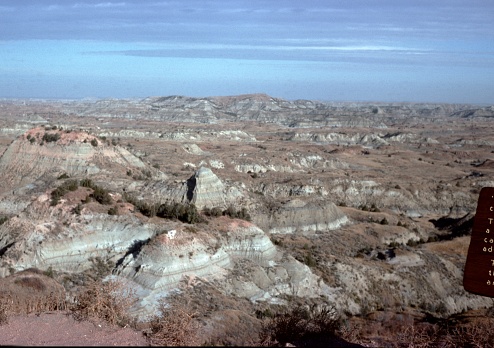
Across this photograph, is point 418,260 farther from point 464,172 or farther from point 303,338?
point 464,172

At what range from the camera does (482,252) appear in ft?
22.9

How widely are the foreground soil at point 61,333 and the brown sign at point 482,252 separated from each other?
19.6 ft

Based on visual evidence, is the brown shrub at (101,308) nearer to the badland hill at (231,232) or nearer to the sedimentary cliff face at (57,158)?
the badland hill at (231,232)

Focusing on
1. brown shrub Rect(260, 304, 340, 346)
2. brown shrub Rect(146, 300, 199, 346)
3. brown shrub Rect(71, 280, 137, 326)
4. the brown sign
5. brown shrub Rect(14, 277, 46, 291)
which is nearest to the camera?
the brown sign

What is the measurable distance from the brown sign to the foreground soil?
19.6 ft

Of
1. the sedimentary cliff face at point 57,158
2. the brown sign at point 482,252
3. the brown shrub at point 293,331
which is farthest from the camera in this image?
the sedimentary cliff face at point 57,158

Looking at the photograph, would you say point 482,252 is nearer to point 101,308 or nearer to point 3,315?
point 101,308

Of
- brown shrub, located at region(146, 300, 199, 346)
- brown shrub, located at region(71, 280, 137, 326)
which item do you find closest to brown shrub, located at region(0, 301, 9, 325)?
brown shrub, located at region(71, 280, 137, 326)

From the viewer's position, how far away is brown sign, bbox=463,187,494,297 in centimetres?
691

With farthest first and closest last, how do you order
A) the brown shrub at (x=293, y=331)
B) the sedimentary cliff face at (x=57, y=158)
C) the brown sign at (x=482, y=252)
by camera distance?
the sedimentary cliff face at (x=57, y=158), the brown shrub at (x=293, y=331), the brown sign at (x=482, y=252)

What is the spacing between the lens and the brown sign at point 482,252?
691cm

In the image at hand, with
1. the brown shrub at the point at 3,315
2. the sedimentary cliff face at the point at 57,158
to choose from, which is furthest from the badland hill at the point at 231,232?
the brown shrub at the point at 3,315

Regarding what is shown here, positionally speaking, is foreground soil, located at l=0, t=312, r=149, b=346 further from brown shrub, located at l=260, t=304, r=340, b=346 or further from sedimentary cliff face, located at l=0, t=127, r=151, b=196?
sedimentary cliff face, located at l=0, t=127, r=151, b=196

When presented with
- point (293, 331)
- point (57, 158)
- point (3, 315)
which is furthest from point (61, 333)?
point (57, 158)
